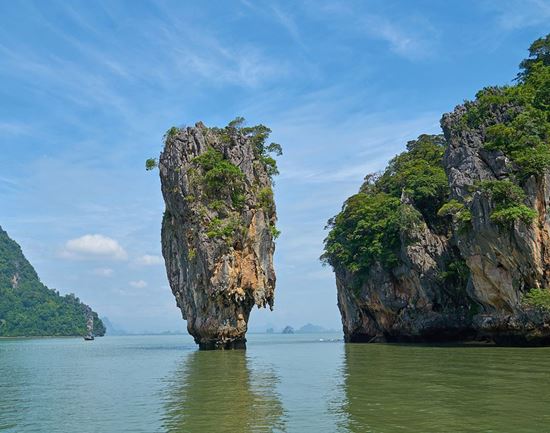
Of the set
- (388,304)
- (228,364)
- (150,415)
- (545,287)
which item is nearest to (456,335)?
(388,304)

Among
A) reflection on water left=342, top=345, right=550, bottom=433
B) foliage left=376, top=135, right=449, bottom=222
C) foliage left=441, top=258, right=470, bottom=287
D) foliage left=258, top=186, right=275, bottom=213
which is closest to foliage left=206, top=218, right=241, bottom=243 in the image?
foliage left=258, top=186, right=275, bottom=213

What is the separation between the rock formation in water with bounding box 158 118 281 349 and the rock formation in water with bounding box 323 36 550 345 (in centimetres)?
951

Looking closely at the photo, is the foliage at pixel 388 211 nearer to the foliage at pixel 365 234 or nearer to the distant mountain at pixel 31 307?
the foliage at pixel 365 234

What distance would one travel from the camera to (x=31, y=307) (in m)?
132

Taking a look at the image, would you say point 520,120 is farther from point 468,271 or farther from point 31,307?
point 31,307

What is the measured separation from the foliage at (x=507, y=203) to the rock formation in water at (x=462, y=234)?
5 cm

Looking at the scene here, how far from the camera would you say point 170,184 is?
39281 mm

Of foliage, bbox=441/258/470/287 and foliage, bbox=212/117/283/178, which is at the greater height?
foliage, bbox=212/117/283/178

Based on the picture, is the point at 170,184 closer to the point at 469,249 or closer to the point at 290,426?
the point at 469,249

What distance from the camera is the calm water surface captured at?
34.3 feet

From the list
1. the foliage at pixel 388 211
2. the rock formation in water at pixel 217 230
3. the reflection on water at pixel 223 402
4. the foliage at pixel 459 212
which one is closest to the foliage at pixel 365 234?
the foliage at pixel 388 211

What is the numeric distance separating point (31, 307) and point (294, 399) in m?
133

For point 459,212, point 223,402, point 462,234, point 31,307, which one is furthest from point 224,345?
point 31,307

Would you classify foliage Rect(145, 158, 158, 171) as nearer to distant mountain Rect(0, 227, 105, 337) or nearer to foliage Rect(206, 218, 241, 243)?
foliage Rect(206, 218, 241, 243)
